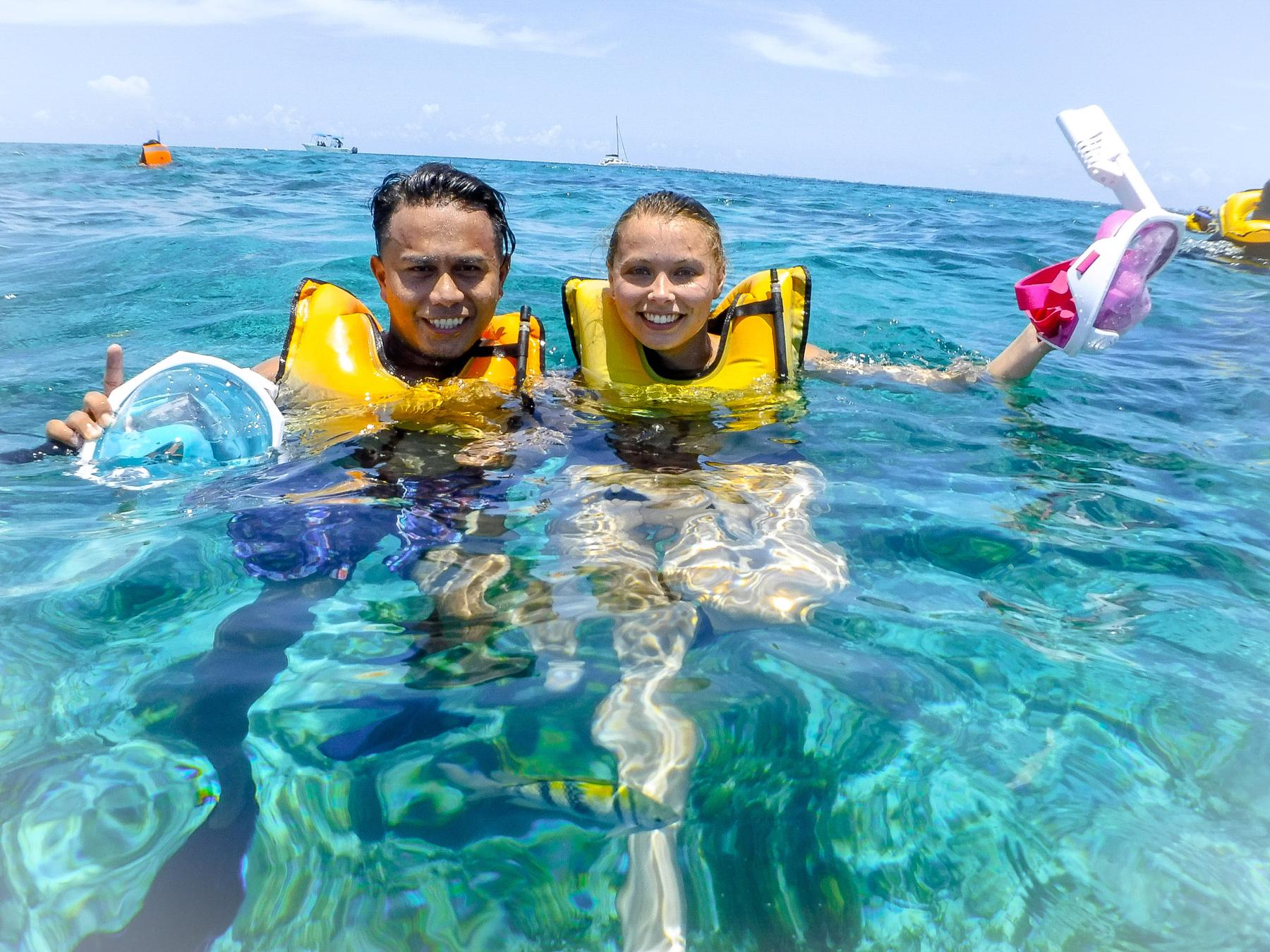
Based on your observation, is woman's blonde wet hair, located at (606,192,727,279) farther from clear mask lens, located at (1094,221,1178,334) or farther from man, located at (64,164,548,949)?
clear mask lens, located at (1094,221,1178,334)

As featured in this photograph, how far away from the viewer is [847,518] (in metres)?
3.17

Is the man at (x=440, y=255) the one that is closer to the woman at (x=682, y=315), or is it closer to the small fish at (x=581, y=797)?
the woman at (x=682, y=315)

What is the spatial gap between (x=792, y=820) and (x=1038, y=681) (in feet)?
2.79

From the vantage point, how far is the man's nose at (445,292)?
3615 mm

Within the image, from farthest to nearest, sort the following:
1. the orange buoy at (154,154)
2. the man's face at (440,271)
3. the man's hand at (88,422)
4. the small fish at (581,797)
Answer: the orange buoy at (154,154)
the man's face at (440,271)
the man's hand at (88,422)
the small fish at (581,797)

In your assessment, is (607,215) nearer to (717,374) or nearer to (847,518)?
(717,374)

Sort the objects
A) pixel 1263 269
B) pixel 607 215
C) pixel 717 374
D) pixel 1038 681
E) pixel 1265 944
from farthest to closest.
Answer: pixel 607 215
pixel 1263 269
pixel 717 374
pixel 1038 681
pixel 1265 944

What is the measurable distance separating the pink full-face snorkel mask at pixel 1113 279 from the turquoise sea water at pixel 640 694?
23.2 inches

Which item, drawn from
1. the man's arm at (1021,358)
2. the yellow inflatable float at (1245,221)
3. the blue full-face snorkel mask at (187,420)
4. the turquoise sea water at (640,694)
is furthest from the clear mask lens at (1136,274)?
the yellow inflatable float at (1245,221)

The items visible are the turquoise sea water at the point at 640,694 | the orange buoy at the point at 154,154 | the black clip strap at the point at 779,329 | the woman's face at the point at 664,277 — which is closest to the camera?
the turquoise sea water at the point at 640,694

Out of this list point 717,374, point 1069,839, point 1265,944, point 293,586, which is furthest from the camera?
point 717,374

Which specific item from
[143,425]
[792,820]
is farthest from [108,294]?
[792,820]

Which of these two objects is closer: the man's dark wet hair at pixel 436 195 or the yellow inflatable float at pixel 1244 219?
the man's dark wet hair at pixel 436 195

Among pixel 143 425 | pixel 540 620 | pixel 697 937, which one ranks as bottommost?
pixel 697 937
